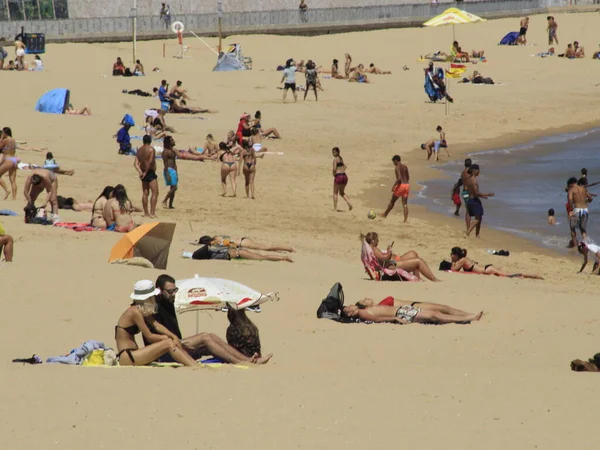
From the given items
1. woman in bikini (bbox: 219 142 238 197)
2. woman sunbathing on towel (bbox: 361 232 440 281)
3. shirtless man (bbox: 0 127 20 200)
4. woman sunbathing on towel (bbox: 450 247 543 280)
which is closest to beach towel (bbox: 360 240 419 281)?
woman sunbathing on towel (bbox: 361 232 440 281)

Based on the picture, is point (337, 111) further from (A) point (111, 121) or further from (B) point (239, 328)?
(B) point (239, 328)

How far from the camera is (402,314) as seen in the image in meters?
11.6

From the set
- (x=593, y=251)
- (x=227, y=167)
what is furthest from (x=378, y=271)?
(x=227, y=167)

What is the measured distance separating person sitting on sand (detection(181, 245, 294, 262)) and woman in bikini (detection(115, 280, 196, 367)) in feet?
16.6

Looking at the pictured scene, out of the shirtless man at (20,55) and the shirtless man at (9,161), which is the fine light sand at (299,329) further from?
the shirtless man at (20,55)

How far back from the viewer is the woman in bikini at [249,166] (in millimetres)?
20859

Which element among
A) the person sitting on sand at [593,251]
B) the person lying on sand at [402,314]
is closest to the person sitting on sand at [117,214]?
the person lying on sand at [402,314]

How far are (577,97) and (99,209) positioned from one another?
24927mm

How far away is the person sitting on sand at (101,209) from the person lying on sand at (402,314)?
5.42 m

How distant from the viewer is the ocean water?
20359 millimetres

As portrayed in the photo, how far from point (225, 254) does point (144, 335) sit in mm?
5306

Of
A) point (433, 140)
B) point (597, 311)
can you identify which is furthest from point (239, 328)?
point (433, 140)

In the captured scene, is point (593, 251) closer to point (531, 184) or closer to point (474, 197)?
point (474, 197)

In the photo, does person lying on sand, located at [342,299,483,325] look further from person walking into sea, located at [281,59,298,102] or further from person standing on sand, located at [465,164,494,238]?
person walking into sea, located at [281,59,298,102]
